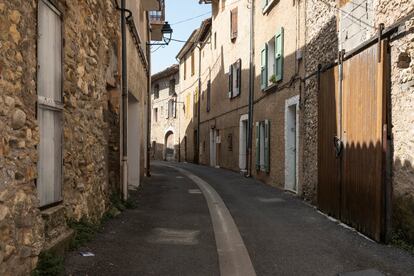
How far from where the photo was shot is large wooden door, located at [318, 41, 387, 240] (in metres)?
6.37

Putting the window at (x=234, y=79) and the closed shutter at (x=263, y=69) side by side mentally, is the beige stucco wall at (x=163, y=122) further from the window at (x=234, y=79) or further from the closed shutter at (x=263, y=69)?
the closed shutter at (x=263, y=69)

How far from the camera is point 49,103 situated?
498cm

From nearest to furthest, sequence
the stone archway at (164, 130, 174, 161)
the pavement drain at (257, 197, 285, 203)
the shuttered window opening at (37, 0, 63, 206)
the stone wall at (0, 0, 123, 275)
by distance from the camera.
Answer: the stone wall at (0, 0, 123, 275) < the shuttered window opening at (37, 0, 63, 206) < the pavement drain at (257, 197, 285, 203) < the stone archway at (164, 130, 174, 161)

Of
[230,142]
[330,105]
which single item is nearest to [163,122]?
[230,142]

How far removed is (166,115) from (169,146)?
7.75 feet

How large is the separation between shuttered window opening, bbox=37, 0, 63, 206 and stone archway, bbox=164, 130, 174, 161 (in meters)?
31.6

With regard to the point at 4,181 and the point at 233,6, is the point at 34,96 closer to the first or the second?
the point at 4,181

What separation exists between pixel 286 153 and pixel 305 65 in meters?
2.45

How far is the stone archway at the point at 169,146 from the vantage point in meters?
37.0

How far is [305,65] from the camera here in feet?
35.7

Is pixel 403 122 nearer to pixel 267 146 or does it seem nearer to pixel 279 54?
pixel 279 54

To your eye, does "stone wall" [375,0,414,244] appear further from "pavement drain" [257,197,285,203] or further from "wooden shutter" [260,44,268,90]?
"wooden shutter" [260,44,268,90]

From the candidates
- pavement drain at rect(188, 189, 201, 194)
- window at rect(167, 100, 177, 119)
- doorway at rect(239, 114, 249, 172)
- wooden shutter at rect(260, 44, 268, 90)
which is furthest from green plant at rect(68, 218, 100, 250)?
window at rect(167, 100, 177, 119)

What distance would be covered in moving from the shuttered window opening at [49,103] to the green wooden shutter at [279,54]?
8.40 meters
